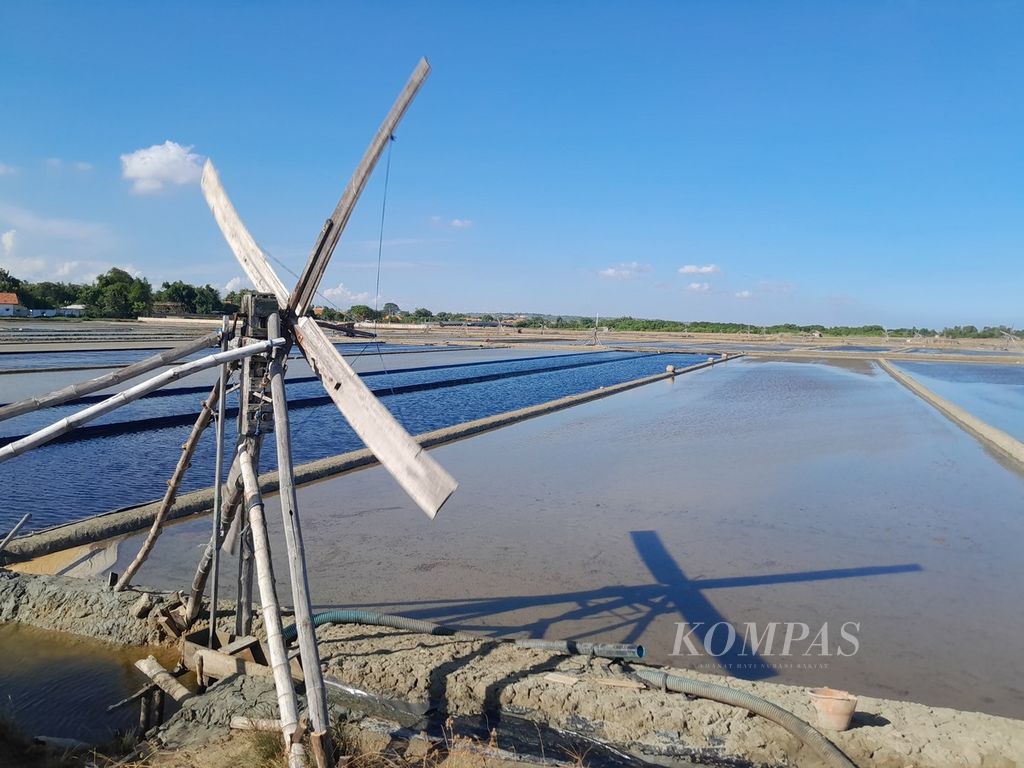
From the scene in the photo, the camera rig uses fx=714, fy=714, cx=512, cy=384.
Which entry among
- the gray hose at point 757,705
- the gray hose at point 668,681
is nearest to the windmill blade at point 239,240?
the gray hose at point 668,681

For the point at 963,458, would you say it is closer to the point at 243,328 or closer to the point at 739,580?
the point at 739,580

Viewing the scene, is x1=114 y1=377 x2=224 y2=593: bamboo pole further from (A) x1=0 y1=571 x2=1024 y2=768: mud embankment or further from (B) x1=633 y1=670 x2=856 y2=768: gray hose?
(B) x1=633 y1=670 x2=856 y2=768: gray hose

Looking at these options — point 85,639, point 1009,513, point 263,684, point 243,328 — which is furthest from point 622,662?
point 1009,513

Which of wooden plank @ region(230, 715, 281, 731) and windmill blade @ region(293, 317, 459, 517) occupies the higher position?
windmill blade @ region(293, 317, 459, 517)

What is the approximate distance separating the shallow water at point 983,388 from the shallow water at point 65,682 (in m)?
16.5

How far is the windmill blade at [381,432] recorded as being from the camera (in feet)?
9.11

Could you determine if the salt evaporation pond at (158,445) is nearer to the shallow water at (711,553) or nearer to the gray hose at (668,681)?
the shallow water at (711,553)

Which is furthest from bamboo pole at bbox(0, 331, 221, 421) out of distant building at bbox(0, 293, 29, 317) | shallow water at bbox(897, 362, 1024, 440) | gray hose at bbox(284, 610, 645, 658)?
distant building at bbox(0, 293, 29, 317)

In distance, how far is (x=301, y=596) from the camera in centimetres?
310

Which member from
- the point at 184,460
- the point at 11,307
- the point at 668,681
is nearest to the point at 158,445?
the point at 184,460

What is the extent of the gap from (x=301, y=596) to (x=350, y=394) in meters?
0.90

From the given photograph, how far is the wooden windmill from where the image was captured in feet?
9.68

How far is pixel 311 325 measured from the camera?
12.2ft

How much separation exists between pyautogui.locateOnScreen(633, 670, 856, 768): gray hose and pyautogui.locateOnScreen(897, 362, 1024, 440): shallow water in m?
14.4
